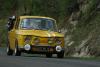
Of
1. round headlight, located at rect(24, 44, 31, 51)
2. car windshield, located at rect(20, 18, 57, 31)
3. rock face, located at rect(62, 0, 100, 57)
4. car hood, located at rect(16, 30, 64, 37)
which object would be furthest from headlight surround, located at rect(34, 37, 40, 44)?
rock face, located at rect(62, 0, 100, 57)

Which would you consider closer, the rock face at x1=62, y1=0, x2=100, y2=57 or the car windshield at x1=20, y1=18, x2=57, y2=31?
the car windshield at x1=20, y1=18, x2=57, y2=31

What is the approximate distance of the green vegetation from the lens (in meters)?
27.6

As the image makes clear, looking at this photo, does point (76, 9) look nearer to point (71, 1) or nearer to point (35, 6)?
point (71, 1)

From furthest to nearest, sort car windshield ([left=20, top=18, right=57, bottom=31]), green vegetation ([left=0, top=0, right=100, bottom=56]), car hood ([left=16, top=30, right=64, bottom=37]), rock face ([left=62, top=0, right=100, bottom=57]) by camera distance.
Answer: green vegetation ([left=0, top=0, right=100, bottom=56]) → rock face ([left=62, top=0, right=100, bottom=57]) → car windshield ([left=20, top=18, right=57, bottom=31]) → car hood ([left=16, top=30, right=64, bottom=37])

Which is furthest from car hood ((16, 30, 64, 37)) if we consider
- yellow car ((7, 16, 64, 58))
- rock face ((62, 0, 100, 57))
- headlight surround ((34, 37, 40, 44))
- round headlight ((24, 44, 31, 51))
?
rock face ((62, 0, 100, 57))

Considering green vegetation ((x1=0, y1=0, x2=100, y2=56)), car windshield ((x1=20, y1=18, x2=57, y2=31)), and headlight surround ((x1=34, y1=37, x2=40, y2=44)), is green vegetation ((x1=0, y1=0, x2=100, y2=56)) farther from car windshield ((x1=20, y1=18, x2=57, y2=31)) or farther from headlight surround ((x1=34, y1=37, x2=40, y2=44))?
headlight surround ((x1=34, y1=37, x2=40, y2=44))

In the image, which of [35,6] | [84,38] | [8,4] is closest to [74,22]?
[84,38]

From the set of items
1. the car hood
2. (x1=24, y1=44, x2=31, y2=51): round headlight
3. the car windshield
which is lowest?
(x1=24, y1=44, x2=31, y2=51): round headlight

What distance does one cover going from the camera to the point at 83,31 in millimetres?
30391

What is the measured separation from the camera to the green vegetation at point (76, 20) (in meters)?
27.6

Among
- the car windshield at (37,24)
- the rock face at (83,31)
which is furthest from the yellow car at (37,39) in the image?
the rock face at (83,31)

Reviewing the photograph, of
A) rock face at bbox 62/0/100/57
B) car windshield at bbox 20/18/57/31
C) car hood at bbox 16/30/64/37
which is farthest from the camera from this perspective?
rock face at bbox 62/0/100/57

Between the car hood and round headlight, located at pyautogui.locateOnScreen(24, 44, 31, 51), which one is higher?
the car hood

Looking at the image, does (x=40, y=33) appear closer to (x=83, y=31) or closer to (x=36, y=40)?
(x=36, y=40)
